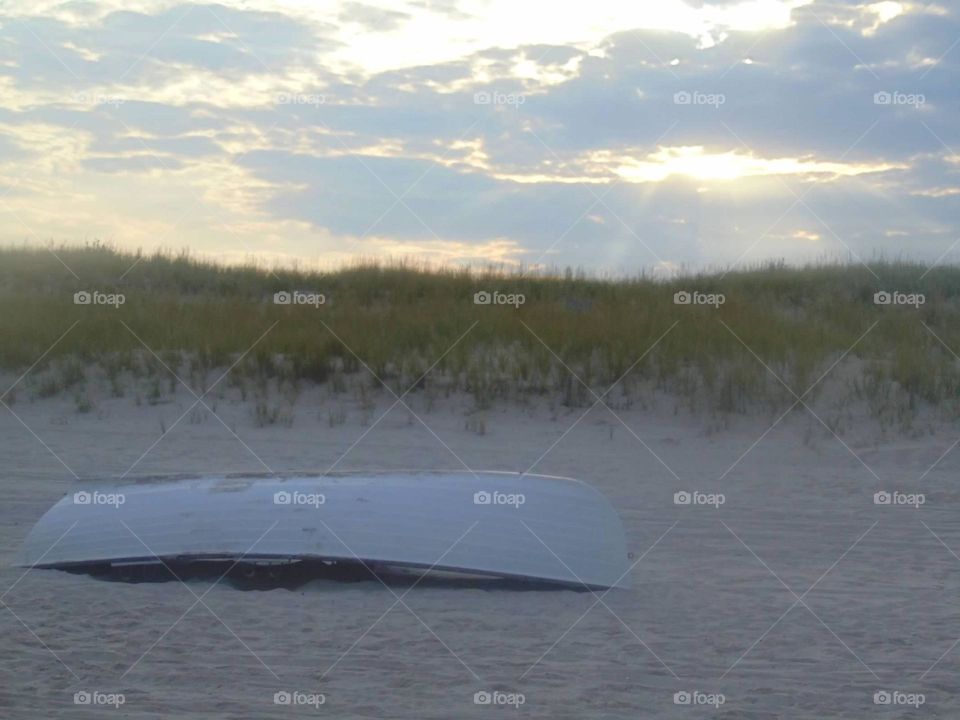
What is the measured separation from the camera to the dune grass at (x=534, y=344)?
38.6 feet

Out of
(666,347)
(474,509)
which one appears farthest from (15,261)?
(474,509)

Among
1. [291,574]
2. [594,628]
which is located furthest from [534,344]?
[594,628]

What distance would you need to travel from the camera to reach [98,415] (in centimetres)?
1140

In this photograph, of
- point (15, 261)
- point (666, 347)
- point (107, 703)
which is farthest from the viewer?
point (15, 261)

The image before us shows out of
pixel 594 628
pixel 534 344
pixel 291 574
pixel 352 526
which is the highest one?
pixel 534 344

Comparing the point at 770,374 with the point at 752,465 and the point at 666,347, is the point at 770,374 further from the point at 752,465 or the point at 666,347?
the point at 752,465

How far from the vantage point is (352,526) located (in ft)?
20.3

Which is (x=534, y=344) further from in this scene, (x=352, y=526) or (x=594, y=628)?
(x=594, y=628)

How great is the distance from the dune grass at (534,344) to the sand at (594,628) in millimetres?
2602

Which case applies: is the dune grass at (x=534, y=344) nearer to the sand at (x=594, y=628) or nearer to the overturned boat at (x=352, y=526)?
the sand at (x=594, y=628)

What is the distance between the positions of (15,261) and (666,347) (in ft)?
44.2

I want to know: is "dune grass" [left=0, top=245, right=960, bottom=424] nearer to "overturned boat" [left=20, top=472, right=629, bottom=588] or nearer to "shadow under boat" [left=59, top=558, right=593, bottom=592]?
"overturned boat" [left=20, top=472, right=629, bottom=588]

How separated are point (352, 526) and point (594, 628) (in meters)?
1.74

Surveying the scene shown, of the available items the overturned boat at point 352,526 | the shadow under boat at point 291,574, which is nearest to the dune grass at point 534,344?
the overturned boat at point 352,526
